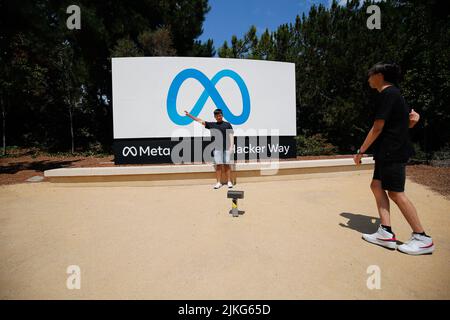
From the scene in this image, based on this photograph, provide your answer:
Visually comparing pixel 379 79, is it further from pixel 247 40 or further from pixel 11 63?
pixel 11 63

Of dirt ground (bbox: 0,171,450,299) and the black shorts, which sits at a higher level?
the black shorts

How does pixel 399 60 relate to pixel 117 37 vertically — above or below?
below

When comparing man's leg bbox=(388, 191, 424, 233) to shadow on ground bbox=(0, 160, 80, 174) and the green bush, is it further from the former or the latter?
the green bush

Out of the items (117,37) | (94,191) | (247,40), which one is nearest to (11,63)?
(117,37)

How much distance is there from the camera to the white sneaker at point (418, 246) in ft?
8.30

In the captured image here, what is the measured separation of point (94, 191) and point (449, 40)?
12.2 m

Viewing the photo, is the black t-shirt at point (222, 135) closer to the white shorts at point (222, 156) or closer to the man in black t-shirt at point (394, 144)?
the white shorts at point (222, 156)

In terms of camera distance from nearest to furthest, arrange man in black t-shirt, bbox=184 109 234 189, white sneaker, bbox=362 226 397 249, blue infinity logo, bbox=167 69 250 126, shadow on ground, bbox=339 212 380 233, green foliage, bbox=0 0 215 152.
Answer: white sneaker, bbox=362 226 397 249 < shadow on ground, bbox=339 212 380 233 < man in black t-shirt, bbox=184 109 234 189 < blue infinity logo, bbox=167 69 250 126 < green foliage, bbox=0 0 215 152

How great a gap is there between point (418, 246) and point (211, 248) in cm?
223

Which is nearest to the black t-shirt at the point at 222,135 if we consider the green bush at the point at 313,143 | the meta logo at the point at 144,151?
the meta logo at the point at 144,151

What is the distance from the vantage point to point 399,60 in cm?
1039

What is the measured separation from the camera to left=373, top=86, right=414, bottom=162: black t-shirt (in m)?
2.51

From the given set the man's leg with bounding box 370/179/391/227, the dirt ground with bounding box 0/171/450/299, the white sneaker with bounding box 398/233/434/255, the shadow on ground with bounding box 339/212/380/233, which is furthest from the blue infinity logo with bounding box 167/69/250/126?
the white sneaker with bounding box 398/233/434/255

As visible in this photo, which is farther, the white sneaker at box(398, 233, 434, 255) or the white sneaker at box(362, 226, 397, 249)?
the white sneaker at box(362, 226, 397, 249)
